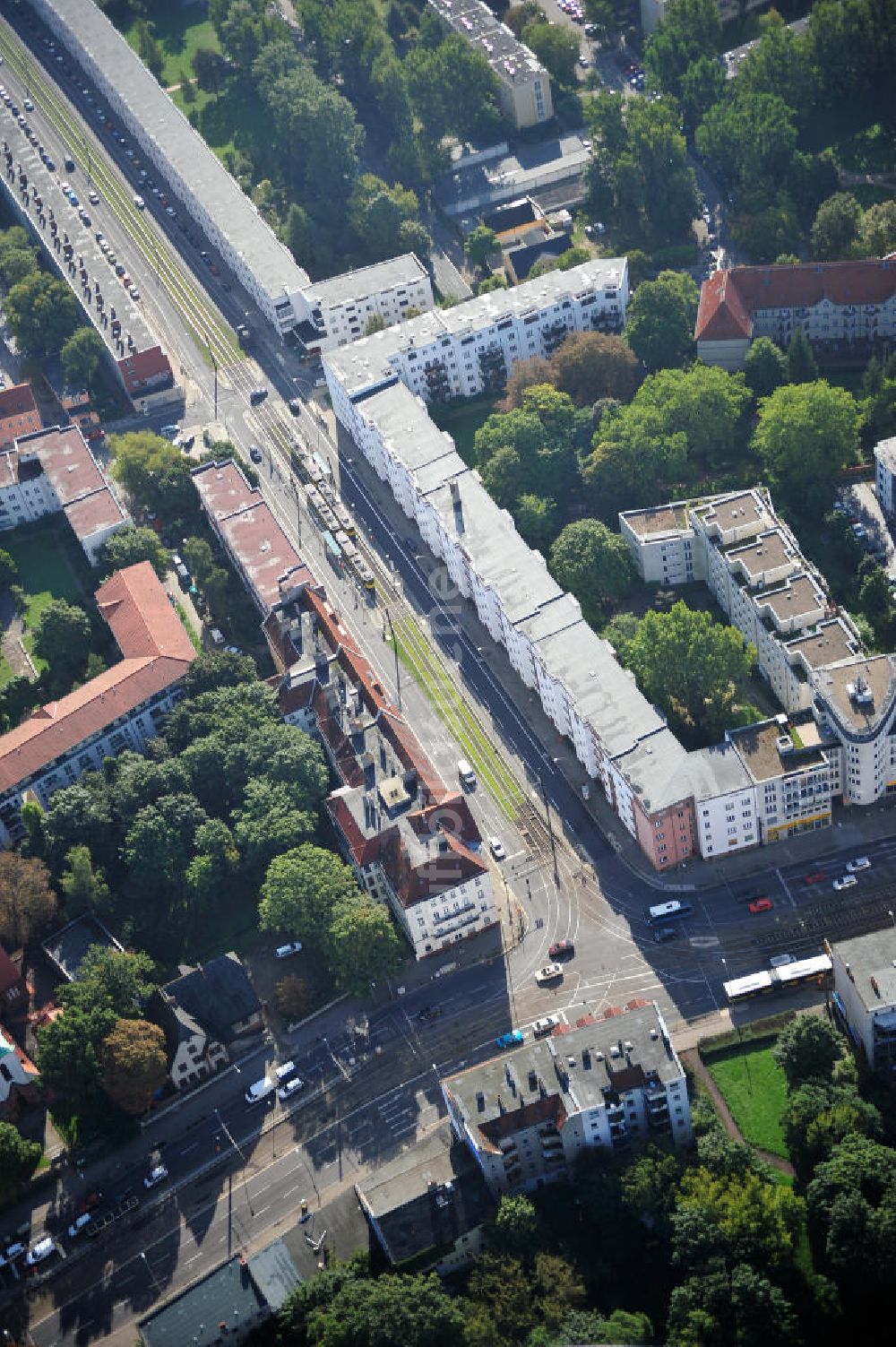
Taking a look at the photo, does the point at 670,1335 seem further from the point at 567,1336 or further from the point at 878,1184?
the point at 878,1184

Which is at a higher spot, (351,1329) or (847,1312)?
(351,1329)

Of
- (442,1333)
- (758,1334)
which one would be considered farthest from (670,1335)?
(442,1333)

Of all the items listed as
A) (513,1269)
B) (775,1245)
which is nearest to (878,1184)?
(775,1245)

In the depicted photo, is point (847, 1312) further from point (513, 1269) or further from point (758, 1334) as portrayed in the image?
point (513, 1269)

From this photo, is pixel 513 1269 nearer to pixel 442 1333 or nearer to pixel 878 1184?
pixel 442 1333

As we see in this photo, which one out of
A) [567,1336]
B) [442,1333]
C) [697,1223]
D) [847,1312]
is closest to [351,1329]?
[442,1333]

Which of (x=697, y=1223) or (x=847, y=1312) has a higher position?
(x=697, y=1223)
